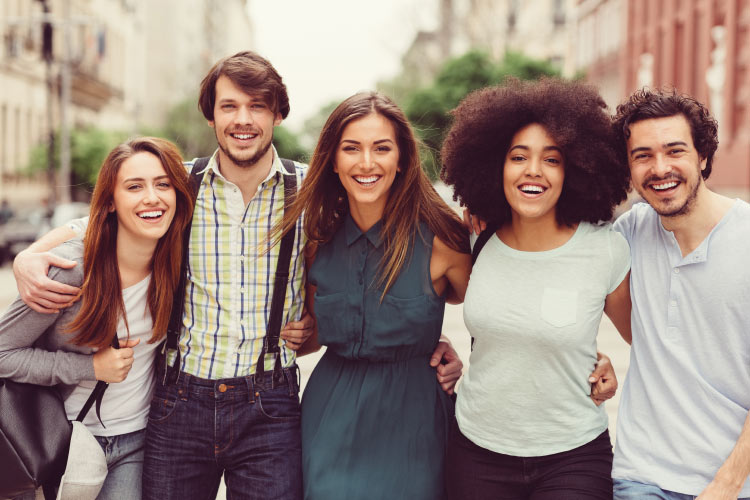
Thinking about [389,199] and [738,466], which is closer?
[738,466]

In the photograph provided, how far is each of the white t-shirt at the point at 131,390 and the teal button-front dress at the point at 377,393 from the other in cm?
71

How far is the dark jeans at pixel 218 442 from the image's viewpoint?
3203 millimetres

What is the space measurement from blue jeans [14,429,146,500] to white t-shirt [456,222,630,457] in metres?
1.41

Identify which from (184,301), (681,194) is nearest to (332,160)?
(184,301)

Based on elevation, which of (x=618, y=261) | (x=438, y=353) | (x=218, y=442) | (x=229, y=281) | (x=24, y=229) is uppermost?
(x=24, y=229)

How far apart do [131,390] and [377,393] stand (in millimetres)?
1057

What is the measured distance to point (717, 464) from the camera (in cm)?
259

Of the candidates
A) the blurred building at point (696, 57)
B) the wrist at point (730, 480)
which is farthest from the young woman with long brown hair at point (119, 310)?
the blurred building at point (696, 57)

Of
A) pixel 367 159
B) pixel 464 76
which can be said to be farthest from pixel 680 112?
pixel 464 76

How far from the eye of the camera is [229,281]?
3.33 m

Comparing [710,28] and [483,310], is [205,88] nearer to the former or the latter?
[483,310]

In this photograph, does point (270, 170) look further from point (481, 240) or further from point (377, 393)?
point (377, 393)

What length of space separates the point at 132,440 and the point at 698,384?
2.27 m

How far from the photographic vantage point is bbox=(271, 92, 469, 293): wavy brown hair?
130 inches
